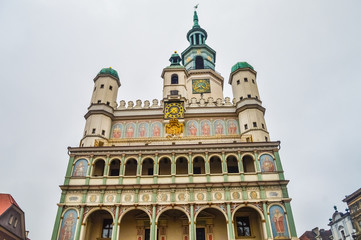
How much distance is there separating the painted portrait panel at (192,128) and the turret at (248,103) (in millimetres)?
4625

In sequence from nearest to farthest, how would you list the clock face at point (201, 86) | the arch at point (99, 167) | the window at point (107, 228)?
the window at point (107, 228), the arch at point (99, 167), the clock face at point (201, 86)

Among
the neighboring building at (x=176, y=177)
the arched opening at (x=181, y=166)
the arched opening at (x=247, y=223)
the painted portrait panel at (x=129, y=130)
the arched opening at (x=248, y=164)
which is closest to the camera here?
the neighboring building at (x=176, y=177)

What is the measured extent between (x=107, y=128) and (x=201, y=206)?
43.3 ft

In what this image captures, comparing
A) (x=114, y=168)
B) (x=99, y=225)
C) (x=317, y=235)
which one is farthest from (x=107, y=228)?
(x=317, y=235)

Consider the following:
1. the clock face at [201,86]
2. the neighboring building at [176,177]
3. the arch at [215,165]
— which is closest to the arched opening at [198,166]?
the neighboring building at [176,177]

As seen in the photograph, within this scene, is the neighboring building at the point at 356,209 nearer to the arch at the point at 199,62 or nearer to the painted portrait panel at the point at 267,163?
the painted portrait panel at the point at 267,163

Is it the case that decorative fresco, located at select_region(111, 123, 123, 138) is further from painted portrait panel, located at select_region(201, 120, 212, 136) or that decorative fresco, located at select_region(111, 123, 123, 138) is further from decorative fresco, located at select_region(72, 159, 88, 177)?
painted portrait panel, located at select_region(201, 120, 212, 136)

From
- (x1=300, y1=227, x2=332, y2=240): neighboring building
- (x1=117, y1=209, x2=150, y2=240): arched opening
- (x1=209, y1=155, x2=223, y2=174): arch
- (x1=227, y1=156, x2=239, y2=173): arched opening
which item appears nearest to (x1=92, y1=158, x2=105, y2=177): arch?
(x1=117, y1=209, x2=150, y2=240): arched opening

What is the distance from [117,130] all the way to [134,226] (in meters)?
10.5

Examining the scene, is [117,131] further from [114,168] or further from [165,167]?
[165,167]

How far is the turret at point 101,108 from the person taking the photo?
30.6m

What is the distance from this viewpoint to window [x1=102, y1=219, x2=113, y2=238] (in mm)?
25444

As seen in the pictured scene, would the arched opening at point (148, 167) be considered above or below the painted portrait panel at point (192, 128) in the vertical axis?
below

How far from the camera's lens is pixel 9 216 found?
31.8 metres
